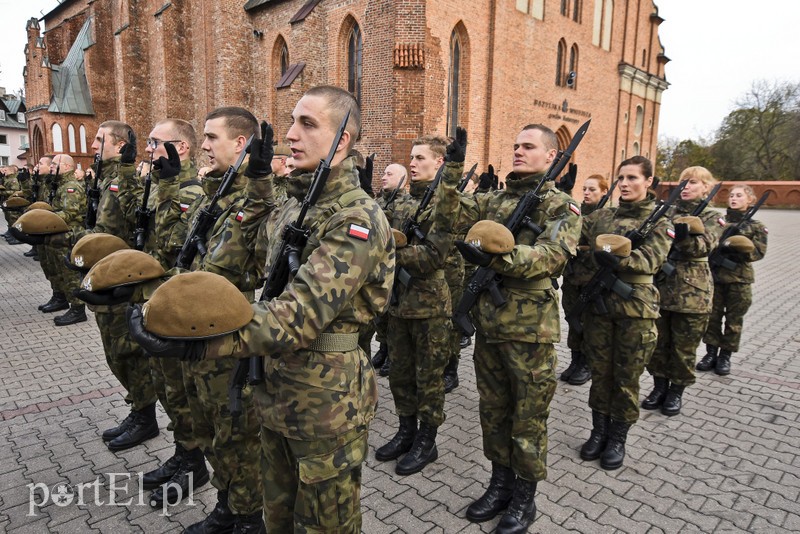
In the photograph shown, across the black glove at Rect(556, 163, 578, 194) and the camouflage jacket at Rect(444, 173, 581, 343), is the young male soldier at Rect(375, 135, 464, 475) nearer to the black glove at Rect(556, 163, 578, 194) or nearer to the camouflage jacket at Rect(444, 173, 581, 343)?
the camouflage jacket at Rect(444, 173, 581, 343)

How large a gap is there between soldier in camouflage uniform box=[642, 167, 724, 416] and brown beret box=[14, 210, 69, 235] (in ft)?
18.8

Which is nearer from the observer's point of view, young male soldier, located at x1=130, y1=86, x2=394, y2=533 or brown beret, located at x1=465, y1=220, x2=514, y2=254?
young male soldier, located at x1=130, y1=86, x2=394, y2=533

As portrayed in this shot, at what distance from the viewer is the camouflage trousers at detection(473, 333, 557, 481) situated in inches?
123

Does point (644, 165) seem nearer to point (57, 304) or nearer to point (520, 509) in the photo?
point (520, 509)

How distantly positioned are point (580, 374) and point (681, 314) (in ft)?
4.46

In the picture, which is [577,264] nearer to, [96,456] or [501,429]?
[501,429]

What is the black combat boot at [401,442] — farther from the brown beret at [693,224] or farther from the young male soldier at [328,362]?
the brown beret at [693,224]

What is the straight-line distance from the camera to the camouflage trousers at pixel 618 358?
396 cm

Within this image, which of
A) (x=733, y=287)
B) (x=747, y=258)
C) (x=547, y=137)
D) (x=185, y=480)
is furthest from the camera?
(x=733, y=287)

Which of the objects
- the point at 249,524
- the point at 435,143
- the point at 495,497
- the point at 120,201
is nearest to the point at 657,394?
the point at 495,497

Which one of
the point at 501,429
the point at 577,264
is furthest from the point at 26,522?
the point at 577,264

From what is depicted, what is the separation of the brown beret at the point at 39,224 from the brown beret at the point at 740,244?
712 cm

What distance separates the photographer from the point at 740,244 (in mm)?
5797

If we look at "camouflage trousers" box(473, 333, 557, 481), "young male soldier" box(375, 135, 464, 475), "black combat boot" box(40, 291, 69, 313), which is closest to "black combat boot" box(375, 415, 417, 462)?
"young male soldier" box(375, 135, 464, 475)
